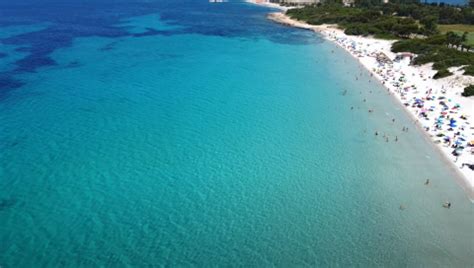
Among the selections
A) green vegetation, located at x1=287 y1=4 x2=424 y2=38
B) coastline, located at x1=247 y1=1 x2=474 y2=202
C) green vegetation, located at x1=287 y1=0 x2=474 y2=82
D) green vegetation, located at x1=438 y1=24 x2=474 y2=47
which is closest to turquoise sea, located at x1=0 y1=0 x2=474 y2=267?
coastline, located at x1=247 y1=1 x2=474 y2=202

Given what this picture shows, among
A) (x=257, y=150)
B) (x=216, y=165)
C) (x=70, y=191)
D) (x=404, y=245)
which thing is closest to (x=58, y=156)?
(x=70, y=191)

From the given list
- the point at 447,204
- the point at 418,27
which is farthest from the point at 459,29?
the point at 447,204

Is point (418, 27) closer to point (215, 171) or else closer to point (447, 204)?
point (447, 204)

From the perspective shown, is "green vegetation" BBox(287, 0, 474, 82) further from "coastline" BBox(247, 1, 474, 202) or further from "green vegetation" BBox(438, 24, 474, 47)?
"coastline" BBox(247, 1, 474, 202)

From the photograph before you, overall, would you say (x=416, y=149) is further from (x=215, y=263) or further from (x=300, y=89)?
(x=215, y=263)

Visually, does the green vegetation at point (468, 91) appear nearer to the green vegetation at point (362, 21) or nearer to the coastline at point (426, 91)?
the coastline at point (426, 91)

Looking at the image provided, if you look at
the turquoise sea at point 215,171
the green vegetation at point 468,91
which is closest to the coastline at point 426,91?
the green vegetation at point 468,91
